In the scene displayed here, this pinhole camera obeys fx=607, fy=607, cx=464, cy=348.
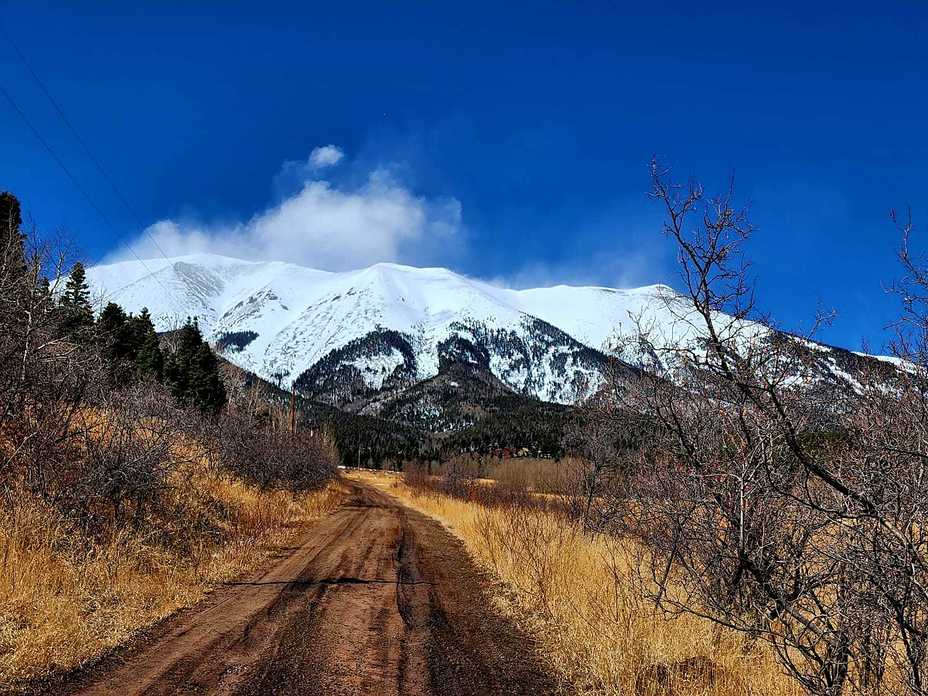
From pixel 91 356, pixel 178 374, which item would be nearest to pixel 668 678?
pixel 91 356

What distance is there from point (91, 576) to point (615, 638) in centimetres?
675

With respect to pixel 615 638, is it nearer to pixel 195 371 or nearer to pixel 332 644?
pixel 332 644

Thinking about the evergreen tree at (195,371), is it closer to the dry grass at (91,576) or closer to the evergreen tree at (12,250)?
the evergreen tree at (12,250)

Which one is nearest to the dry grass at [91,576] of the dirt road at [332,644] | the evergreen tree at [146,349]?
the dirt road at [332,644]

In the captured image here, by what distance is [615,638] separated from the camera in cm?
625

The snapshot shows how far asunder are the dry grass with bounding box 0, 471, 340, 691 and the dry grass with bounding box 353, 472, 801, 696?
4.82m

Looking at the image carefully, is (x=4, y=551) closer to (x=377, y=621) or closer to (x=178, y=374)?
(x=377, y=621)

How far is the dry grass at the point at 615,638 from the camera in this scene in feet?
17.8

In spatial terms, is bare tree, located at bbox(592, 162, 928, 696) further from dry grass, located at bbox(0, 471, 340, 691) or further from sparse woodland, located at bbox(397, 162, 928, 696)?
dry grass, located at bbox(0, 471, 340, 691)

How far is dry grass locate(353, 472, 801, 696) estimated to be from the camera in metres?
5.43

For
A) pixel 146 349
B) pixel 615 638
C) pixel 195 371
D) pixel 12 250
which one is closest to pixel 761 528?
pixel 615 638

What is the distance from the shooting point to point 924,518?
313 centimetres

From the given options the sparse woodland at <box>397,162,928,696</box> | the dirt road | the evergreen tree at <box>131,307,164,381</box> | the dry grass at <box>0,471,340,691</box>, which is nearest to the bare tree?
the sparse woodland at <box>397,162,928,696</box>

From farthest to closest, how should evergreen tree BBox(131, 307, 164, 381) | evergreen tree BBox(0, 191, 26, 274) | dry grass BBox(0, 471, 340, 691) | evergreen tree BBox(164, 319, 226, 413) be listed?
1. evergreen tree BBox(164, 319, 226, 413)
2. evergreen tree BBox(131, 307, 164, 381)
3. evergreen tree BBox(0, 191, 26, 274)
4. dry grass BBox(0, 471, 340, 691)
